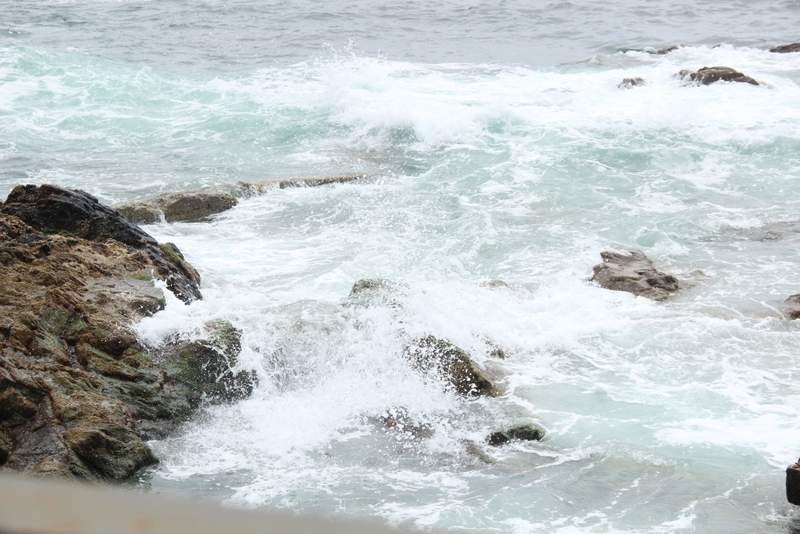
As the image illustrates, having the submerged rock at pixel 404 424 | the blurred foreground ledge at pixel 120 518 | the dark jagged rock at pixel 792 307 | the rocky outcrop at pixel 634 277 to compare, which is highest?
the blurred foreground ledge at pixel 120 518

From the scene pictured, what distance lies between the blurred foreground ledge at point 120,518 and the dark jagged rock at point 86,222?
8.13 metres

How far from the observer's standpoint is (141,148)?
54.2 feet

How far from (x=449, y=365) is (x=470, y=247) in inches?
164

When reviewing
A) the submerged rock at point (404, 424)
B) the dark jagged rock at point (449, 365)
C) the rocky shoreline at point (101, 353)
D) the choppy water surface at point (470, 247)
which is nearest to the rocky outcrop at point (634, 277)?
the choppy water surface at point (470, 247)

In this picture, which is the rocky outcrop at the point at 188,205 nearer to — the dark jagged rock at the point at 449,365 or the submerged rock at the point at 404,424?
the dark jagged rock at the point at 449,365

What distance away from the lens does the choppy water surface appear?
648 cm

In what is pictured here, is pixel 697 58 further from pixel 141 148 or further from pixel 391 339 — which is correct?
pixel 391 339

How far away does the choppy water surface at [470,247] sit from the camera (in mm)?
6484

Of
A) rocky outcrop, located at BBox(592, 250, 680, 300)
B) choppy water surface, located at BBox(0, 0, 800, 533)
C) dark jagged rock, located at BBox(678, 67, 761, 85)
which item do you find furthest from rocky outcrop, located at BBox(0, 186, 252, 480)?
dark jagged rock, located at BBox(678, 67, 761, 85)

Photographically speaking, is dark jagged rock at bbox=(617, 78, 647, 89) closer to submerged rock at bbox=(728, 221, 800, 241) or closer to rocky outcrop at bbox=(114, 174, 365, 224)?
submerged rock at bbox=(728, 221, 800, 241)

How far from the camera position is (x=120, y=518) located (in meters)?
0.59

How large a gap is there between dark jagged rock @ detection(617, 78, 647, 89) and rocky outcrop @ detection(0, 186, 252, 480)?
13.2 meters

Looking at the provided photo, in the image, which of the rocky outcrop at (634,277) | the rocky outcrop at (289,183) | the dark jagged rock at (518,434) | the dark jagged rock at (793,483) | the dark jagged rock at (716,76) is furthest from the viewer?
the dark jagged rock at (716,76)

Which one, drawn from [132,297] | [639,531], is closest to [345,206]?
[132,297]
